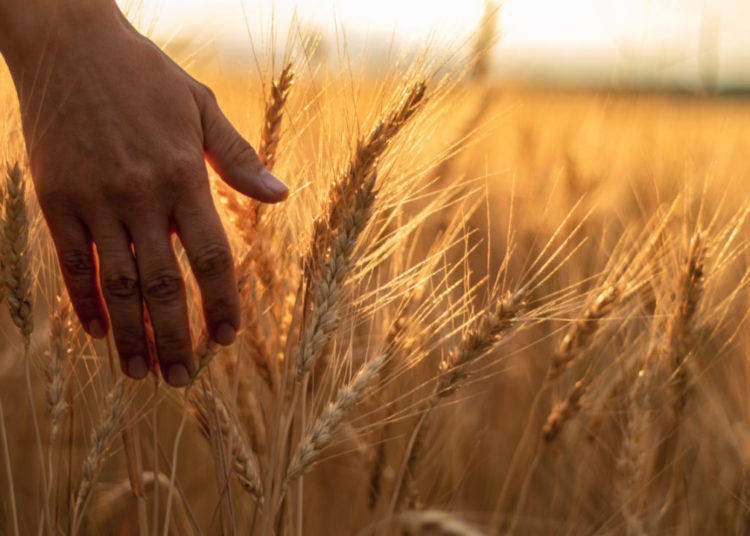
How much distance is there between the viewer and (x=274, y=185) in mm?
1126

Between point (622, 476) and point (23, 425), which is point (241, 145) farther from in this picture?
point (23, 425)

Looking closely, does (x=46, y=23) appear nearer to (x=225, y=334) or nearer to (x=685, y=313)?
(x=225, y=334)

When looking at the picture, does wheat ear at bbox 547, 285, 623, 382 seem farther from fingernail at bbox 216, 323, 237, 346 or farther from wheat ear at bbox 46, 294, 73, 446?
wheat ear at bbox 46, 294, 73, 446

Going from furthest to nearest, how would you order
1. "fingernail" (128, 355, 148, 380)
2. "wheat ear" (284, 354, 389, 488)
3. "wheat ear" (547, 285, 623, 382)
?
"wheat ear" (547, 285, 623, 382), "fingernail" (128, 355, 148, 380), "wheat ear" (284, 354, 389, 488)

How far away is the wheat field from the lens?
1.11m

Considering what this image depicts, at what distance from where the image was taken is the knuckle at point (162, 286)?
1.11 metres

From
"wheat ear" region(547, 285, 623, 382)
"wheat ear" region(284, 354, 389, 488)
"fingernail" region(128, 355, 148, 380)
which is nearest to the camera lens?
"wheat ear" region(284, 354, 389, 488)

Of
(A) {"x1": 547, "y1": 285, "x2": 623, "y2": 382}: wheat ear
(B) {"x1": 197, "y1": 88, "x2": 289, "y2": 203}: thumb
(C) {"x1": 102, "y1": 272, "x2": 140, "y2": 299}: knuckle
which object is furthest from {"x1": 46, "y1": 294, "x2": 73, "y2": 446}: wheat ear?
(A) {"x1": 547, "y1": 285, "x2": 623, "y2": 382}: wheat ear

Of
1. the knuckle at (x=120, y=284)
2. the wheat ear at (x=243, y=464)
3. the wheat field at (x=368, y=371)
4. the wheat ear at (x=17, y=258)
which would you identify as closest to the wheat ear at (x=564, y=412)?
the wheat field at (x=368, y=371)

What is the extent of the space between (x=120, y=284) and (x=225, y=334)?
18 cm

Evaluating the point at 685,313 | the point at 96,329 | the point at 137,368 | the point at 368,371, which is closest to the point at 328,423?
the point at 368,371

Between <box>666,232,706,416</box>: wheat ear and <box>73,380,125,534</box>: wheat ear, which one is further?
<box>666,232,706,416</box>: wheat ear

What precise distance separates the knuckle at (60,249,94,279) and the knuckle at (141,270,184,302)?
107 mm

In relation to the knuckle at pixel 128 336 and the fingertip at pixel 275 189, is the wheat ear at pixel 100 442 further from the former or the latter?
the fingertip at pixel 275 189
